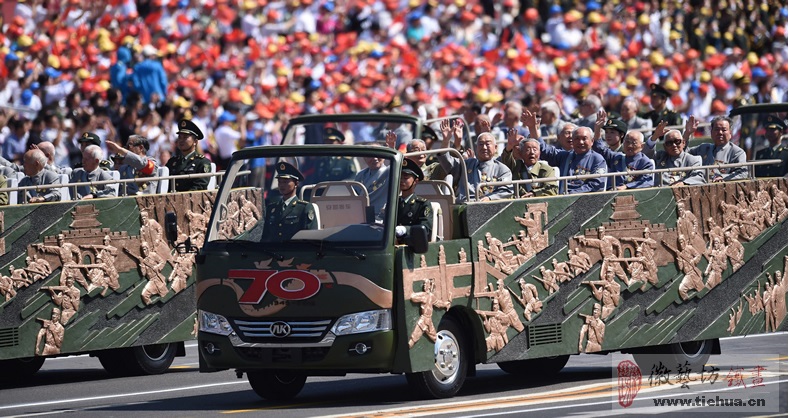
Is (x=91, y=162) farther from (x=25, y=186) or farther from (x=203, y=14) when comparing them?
(x=203, y=14)

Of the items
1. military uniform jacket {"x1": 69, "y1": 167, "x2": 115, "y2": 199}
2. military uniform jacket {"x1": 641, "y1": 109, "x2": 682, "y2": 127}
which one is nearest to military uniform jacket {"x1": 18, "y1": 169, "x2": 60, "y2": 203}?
military uniform jacket {"x1": 69, "y1": 167, "x2": 115, "y2": 199}

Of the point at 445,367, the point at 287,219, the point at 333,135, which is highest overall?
the point at 333,135

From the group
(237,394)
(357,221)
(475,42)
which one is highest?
(475,42)

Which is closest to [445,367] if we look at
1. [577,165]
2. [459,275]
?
[459,275]

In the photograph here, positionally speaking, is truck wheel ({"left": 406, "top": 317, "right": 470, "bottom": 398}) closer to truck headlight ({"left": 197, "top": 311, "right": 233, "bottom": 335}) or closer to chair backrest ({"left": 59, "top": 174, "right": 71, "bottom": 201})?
truck headlight ({"left": 197, "top": 311, "right": 233, "bottom": 335})

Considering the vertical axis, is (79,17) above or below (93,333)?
above

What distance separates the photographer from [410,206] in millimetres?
14680

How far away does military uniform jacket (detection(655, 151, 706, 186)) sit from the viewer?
17188 mm

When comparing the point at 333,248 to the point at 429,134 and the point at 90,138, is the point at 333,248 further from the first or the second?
the point at 429,134

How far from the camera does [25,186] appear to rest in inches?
686

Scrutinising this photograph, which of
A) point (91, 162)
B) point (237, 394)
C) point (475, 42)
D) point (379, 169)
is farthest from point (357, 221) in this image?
point (475, 42)

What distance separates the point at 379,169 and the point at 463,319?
4.78 feet

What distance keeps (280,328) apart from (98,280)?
3.44 metres

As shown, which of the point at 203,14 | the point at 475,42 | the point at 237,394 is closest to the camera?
the point at 237,394
